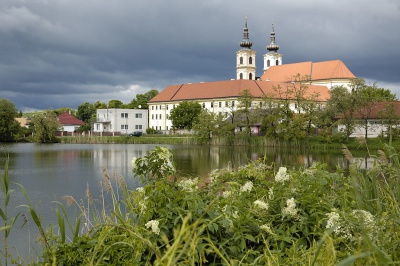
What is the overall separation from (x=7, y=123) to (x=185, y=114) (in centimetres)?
2719

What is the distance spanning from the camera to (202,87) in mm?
85688

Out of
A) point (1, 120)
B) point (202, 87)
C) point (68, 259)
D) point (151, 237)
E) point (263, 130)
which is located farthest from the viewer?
point (202, 87)

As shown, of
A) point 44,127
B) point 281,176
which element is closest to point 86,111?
point 44,127

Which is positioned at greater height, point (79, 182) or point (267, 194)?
point (267, 194)

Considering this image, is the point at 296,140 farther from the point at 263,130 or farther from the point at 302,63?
the point at 302,63

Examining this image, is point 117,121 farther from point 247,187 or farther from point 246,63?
point 247,187

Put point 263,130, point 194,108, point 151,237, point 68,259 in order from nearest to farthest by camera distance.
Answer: point 151,237, point 68,259, point 263,130, point 194,108

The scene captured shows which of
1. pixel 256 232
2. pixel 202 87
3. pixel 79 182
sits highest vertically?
pixel 202 87

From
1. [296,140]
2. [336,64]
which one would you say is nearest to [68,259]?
[296,140]

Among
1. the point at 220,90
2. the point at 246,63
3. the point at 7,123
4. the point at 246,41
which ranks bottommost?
the point at 7,123

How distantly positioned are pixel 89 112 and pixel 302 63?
5276cm

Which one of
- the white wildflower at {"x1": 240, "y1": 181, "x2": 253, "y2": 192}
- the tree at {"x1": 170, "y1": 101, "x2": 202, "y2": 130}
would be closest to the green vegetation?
the white wildflower at {"x1": 240, "y1": 181, "x2": 253, "y2": 192}

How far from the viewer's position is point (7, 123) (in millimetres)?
63000

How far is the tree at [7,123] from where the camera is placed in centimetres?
6231
